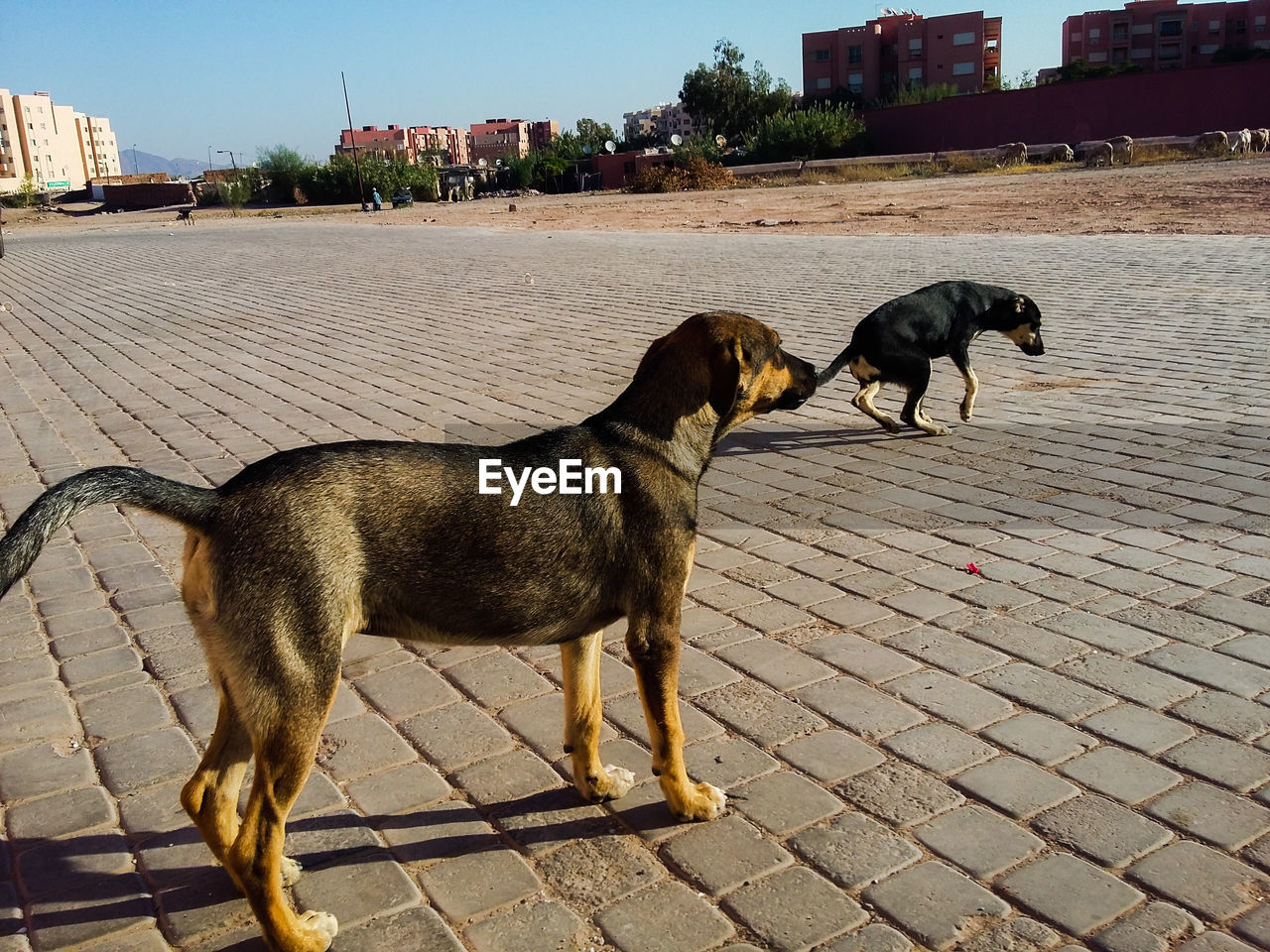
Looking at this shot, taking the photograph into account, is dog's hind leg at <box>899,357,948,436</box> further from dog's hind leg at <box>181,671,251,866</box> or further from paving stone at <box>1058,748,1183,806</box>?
dog's hind leg at <box>181,671,251,866</box>

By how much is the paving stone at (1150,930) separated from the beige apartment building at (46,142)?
15125 cm

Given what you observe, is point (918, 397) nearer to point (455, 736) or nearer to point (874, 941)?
point (455, 736)

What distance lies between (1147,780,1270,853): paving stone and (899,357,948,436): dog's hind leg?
15.0 feet

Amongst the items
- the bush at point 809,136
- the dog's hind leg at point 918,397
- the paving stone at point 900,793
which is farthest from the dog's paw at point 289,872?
the bush at point 809,136

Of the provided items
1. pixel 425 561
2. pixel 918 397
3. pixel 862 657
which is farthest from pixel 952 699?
pixel 918 397

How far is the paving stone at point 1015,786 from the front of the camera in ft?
10.8

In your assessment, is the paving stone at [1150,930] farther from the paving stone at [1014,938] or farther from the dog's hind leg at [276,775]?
the dog's hind leg at [276,775]

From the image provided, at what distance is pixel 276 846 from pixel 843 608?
9.45 ft

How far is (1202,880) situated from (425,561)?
2.28m

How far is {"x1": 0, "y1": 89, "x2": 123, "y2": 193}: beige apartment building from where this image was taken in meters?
146

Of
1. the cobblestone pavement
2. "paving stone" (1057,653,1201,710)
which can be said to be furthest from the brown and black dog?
"paving stone" (1057,653,1201,710)

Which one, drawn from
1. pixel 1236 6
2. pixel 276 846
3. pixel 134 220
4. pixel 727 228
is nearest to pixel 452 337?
pixel 276 846

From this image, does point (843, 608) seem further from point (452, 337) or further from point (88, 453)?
point (452, 337)

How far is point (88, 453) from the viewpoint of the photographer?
7.81 m
